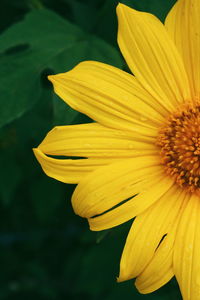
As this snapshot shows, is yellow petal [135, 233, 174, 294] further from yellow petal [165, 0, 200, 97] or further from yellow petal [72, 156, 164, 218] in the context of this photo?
yellow petal [165, 0, 200, 97]

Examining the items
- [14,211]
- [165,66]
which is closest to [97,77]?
[165,66]

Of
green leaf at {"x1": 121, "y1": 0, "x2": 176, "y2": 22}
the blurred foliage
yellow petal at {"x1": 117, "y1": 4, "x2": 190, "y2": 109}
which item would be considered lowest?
the blurred foliage

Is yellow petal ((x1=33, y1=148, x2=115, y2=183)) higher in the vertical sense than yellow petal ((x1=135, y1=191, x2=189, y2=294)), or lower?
higher

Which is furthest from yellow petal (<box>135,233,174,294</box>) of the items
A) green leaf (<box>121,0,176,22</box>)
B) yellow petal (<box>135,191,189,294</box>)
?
green leaf (<box>121,0,176,22</box>)

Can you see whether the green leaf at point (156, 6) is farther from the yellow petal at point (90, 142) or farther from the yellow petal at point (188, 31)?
the yellow petal at point (90, 142)

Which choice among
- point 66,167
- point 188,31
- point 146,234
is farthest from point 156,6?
point 146,234

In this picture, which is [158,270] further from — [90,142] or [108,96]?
[108,96]

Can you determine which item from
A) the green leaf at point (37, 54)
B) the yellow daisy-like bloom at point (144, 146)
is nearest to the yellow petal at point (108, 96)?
the yellow daisy-like bloom at point (144, 146)
